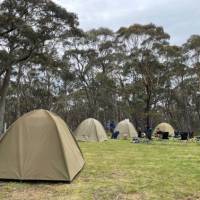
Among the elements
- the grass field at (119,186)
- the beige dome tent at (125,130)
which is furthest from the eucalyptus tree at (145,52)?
the grass field at (119,186)

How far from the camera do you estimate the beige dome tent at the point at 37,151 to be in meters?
7.51

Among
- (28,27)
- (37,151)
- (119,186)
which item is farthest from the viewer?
(28,27)

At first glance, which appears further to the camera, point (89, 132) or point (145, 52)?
point (145, 52)

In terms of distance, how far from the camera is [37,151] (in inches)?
305

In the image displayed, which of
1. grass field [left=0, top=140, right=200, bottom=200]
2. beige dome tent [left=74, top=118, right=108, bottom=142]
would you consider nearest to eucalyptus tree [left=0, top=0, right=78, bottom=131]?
beige dome tent [left=74, top=118, right=108, bottom=142]

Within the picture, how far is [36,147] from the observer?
7.82m

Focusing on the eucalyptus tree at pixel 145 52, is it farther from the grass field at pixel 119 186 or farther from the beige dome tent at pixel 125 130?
the grass field at pixel 119 186

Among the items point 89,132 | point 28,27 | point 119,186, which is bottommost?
point 119,186

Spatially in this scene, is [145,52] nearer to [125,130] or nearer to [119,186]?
[125,130]

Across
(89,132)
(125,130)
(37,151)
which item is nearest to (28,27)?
(89,132)

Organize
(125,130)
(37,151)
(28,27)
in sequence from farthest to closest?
(125,130)
(28,27)
(37,151)

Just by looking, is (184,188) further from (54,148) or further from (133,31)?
(133,31)

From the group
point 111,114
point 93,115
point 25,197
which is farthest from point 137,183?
point 111,114

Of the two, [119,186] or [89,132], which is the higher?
[89,132]
